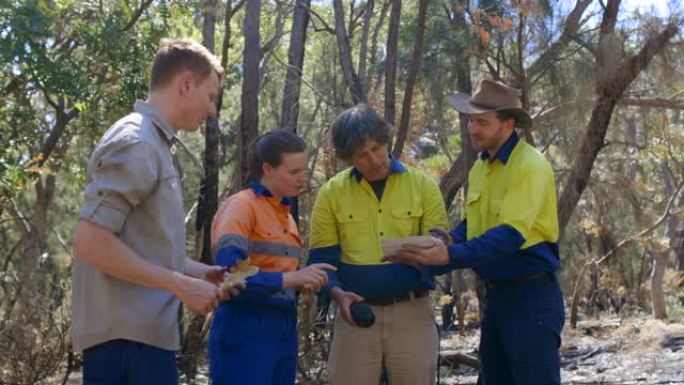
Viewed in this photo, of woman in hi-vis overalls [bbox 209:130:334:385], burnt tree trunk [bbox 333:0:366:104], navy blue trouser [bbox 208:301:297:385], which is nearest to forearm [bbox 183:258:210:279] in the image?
woman in hi-vis overalls [bbox 209:130:334:385]

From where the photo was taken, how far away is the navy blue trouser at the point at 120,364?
3.28 meters

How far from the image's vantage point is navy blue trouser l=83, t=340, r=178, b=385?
10.7ft

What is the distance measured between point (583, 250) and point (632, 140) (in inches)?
747

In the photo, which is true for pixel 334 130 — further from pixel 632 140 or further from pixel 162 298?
pixel 632 140

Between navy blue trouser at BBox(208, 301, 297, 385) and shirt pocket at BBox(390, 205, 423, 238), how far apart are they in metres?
0.79

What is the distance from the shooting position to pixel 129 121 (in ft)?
11.1

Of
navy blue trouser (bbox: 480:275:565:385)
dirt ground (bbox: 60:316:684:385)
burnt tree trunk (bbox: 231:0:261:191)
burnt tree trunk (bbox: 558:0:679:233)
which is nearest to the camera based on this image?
navy blue trouser (bbox: 480:275:565:385)

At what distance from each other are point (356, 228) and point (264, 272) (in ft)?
2.91

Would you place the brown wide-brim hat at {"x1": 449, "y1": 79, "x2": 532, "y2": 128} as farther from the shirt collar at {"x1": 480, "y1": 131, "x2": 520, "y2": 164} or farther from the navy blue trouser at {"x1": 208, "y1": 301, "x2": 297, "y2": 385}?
the navy blue trouser at {"x1": 208, "y1": 301, "x2": 297, "y2": 385}

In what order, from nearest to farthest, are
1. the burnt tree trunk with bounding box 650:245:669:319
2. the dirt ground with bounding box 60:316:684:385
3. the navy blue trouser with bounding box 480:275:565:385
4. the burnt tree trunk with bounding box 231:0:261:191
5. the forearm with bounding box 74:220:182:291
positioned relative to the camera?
the forearm with bounding box 74:220:182:291, the navy blue trouser with bounding box 480:275:565:385, the burnt tree trunk with bounding box 231:0:261:191, the dirt ground with bounding box 60:316:684:385, the burnt tree trunk with bounding box 650:245:669:319

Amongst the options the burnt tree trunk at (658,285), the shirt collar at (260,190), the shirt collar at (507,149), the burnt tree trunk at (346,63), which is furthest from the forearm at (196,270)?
the burnt tree trunk at (658,285)

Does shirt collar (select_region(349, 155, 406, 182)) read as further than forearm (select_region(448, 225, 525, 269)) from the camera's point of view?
Yes

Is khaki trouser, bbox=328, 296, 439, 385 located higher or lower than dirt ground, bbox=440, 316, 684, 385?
higher

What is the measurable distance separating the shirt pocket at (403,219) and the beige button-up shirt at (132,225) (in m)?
1.80
